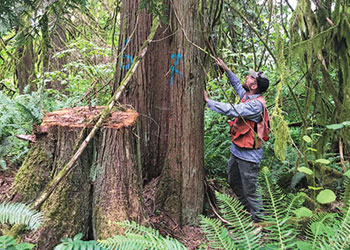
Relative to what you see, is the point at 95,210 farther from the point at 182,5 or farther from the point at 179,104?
the point at 182,5

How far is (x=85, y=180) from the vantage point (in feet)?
8.86

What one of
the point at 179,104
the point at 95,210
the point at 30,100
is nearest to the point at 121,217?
the point at 95,210

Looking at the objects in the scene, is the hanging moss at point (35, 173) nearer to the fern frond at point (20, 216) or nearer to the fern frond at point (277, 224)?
the fern frond at point (20, 216)

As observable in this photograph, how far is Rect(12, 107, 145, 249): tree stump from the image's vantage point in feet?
8.33

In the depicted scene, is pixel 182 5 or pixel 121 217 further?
pixel 182 5

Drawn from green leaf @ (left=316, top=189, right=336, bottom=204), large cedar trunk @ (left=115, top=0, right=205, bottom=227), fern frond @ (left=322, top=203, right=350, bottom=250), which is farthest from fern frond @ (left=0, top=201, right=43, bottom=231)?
green leaf @ (left=316, top=189, right=336, bottom=204)

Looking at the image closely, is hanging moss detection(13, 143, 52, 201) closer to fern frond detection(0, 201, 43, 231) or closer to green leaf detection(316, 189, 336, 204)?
fern frond detection(0, 201, 43, 231)

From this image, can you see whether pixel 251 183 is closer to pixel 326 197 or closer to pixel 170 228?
pixel 170 228

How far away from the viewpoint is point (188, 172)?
3.19 meters

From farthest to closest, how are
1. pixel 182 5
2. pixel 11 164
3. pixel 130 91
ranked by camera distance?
1. pixel 11 164
2. pixel 130 91
3. pixel 182 5

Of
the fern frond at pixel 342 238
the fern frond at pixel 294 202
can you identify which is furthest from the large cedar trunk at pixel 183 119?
the fern frond at pixel 342 238

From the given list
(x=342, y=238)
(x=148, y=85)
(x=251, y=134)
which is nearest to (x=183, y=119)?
(x=148, y=85)

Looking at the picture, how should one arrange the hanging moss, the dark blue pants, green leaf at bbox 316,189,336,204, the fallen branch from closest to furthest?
the fallen branch
green leaf at bbox 316,189,336,204
the hanging moss
the dark blue pants

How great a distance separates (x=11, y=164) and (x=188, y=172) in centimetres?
324
